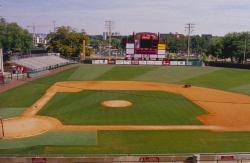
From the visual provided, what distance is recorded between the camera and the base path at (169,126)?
32.4 meters

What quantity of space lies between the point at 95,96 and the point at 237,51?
83.1m

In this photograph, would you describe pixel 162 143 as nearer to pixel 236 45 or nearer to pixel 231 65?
pixel 231 65

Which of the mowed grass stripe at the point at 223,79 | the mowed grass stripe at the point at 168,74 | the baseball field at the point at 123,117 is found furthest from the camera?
the mowed grass stripe at the point at 168,74

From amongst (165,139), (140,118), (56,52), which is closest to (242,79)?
(140,118)

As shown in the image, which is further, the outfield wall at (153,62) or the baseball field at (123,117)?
the outfield wall at (153,62)

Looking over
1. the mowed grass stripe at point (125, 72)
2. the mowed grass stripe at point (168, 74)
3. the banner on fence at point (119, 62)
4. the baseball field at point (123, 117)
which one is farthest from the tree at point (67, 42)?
the baseball field at point (123, 117)

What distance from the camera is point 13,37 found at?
357 feet

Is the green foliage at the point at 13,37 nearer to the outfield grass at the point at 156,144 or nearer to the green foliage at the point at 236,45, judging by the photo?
the green foliage at the point at 236,45

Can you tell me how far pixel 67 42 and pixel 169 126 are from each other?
8892 cm

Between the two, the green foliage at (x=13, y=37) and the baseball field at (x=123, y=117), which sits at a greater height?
the green foliage at (x=13, y=37)

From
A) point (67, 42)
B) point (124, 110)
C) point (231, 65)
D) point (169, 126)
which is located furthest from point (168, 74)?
point (67, 42)

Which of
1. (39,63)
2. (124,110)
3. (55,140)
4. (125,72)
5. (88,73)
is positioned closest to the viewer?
(55,140)

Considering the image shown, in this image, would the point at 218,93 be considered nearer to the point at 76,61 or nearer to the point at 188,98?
the point at 188,98

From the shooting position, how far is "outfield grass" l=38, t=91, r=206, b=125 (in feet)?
116
